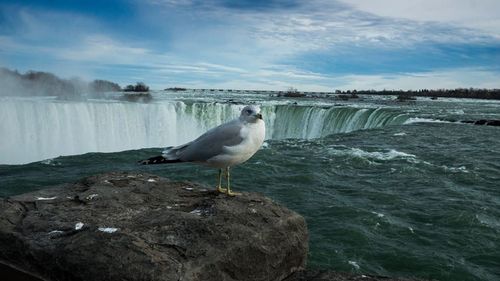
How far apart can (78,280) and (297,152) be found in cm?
1332

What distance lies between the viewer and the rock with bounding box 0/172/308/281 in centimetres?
318

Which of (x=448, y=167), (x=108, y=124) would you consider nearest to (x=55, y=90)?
(x=108, y=124)

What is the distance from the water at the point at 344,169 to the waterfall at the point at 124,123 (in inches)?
2.0

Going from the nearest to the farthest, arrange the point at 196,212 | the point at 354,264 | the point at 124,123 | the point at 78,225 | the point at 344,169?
the point at 78,225, the point at 196,212, the point at 354,264, the point at 344,169, the point at 124,123

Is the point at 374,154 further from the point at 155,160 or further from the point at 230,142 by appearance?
the point at 155,160

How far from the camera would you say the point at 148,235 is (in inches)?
135

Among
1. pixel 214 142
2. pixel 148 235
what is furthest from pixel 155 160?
pixel 148 235

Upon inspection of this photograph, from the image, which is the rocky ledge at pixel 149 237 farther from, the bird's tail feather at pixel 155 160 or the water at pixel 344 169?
the water at pixel 344 169

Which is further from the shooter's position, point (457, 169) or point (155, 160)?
point (457, 169)

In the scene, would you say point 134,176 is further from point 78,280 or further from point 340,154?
point 340,154

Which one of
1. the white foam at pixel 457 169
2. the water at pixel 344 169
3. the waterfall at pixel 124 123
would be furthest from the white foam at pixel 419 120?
the white foam at pixel 457 169

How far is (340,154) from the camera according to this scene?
15.4 metres

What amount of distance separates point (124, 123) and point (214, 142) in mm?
19552

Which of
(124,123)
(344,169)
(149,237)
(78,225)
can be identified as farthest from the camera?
(124,123)
